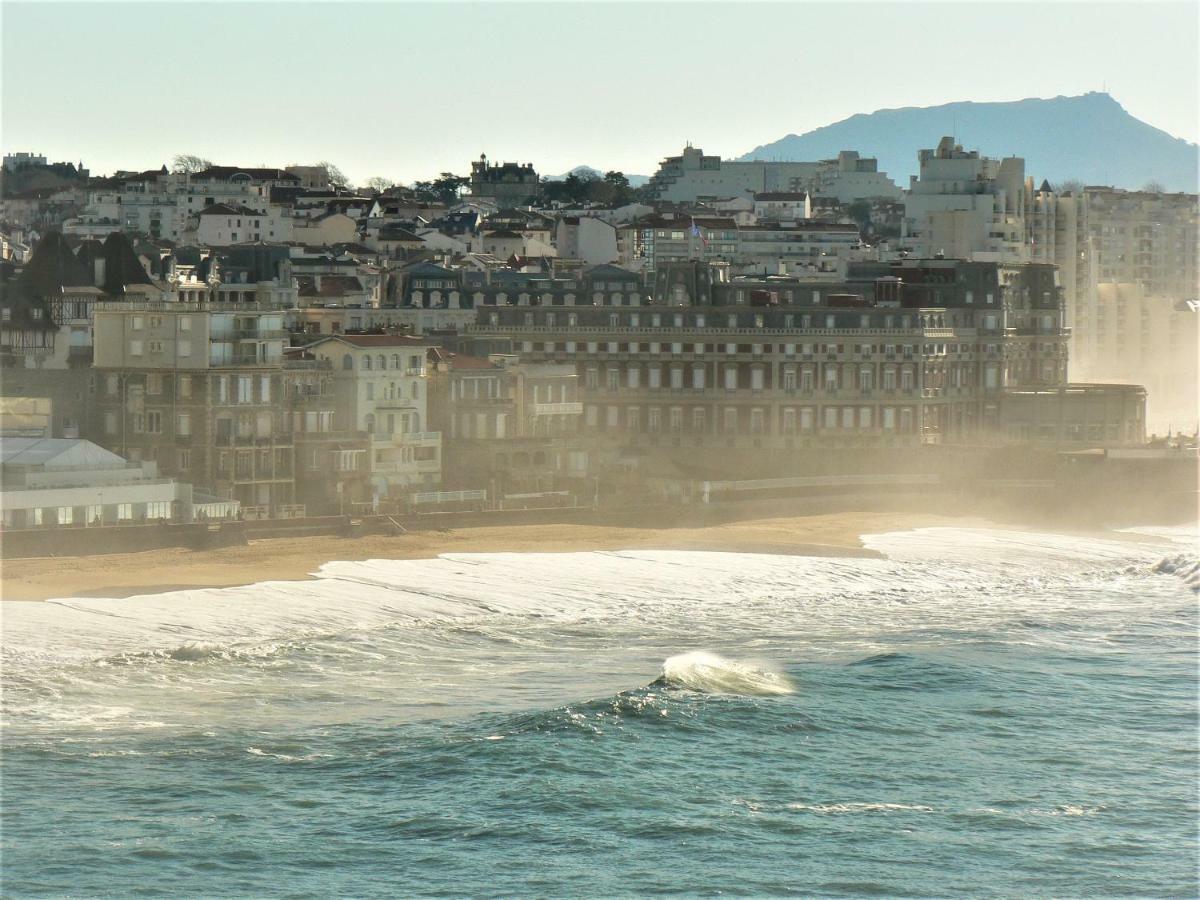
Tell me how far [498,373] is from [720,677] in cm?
3757

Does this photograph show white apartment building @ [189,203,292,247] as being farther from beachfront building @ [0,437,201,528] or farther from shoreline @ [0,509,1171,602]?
beachfront building @ [0,437,201,528]

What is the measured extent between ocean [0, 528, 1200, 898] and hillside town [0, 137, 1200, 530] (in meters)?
11.4

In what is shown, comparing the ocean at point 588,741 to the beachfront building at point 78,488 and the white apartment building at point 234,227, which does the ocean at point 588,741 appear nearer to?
the beachfront building at point 78,488

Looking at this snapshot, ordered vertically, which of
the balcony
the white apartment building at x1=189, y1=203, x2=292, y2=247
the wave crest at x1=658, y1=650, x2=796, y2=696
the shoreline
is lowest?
the wave crest at x1=658, y1=650, x2=796, y2=696

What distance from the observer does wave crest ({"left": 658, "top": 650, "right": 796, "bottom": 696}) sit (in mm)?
51438

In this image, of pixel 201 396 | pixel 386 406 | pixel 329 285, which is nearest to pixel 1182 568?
pixel 386 406

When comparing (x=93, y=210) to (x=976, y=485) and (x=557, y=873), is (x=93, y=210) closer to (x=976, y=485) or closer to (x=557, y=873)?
(x=976, y=485)

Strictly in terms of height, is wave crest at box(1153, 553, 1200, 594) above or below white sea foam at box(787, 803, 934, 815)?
above

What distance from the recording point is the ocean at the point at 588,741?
37812 mm

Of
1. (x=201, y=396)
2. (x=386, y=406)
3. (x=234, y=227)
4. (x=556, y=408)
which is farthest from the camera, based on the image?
(x=234, y=227)

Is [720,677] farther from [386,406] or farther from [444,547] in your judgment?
[386,406]

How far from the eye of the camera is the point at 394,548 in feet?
233

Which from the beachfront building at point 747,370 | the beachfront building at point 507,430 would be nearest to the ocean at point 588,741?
the beachfront building at point 507,430

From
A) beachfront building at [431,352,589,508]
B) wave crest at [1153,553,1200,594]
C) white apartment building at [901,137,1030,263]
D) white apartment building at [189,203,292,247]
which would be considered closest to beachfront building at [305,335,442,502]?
beachfront building at [431,352,589,508]
